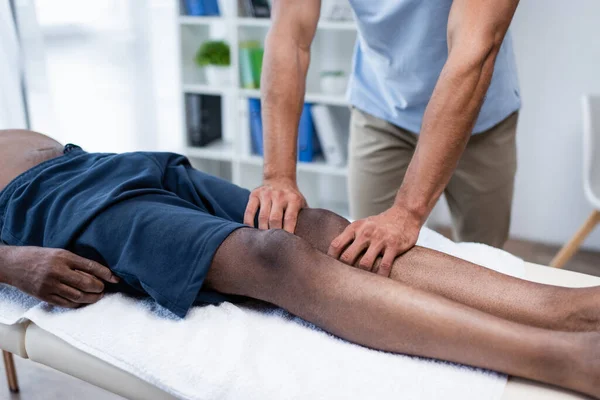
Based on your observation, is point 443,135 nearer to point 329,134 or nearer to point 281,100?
point 281,100

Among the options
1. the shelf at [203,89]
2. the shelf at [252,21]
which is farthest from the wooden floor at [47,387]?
the shelf at [252,21]

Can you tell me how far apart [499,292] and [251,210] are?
1.73 feet

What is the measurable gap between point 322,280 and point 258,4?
193 cm

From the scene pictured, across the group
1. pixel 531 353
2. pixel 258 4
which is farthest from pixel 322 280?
pixel 258 4

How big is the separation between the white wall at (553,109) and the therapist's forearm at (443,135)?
148 centimetres

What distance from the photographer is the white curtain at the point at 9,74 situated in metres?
2.12

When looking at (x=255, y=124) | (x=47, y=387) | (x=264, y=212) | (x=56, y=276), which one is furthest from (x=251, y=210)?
(x=255, y=124)

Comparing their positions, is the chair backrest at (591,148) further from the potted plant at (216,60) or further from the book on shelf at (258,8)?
the potted plant at (216,60)

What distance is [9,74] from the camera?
217 cm

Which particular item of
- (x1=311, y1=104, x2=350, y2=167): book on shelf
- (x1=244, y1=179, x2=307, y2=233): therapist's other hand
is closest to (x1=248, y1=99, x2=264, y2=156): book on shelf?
(x1=311, y1=104, x2=350, y2=167): book on shelf

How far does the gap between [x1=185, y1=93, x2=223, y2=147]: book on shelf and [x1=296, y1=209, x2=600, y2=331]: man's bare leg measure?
6.14 feet

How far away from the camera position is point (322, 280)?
103 cm

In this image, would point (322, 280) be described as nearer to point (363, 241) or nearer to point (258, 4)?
point (363, 241)

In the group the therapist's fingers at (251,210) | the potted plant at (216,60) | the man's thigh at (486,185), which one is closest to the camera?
the therapist's fingers at (251,210)
